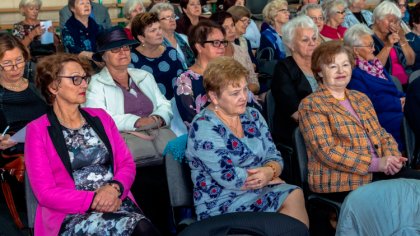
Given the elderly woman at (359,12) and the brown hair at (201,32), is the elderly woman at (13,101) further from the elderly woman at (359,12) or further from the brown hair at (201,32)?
the elderly woman at (359,12)

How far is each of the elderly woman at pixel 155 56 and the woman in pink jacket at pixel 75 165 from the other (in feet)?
4.52

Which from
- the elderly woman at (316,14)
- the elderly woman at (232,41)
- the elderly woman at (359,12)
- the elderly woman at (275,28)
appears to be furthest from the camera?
the elderly woman at (359,12)

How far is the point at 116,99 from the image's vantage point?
3.62 metres

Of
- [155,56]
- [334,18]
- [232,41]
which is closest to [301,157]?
[155,56]

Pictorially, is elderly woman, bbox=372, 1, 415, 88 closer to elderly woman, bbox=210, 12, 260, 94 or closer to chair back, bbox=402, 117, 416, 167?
elderly woman, bbox=210, 12, 260, 94

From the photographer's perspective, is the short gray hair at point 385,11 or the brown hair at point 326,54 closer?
the brown hair at point 326,54

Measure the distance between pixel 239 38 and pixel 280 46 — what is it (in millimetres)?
541

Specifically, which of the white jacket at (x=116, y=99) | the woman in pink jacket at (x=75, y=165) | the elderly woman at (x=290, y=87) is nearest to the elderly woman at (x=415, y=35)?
the elderly woman at (x=290, y=87)

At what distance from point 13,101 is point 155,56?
119 centimetres

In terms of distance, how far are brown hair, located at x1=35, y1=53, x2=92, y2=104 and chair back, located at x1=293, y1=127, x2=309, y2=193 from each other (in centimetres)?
116

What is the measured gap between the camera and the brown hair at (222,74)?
2820 mm

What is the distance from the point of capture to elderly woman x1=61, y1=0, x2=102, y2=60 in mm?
5238

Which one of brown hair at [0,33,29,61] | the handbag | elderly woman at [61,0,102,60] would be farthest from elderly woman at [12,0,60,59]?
the handbag

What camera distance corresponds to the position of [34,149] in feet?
8.53
